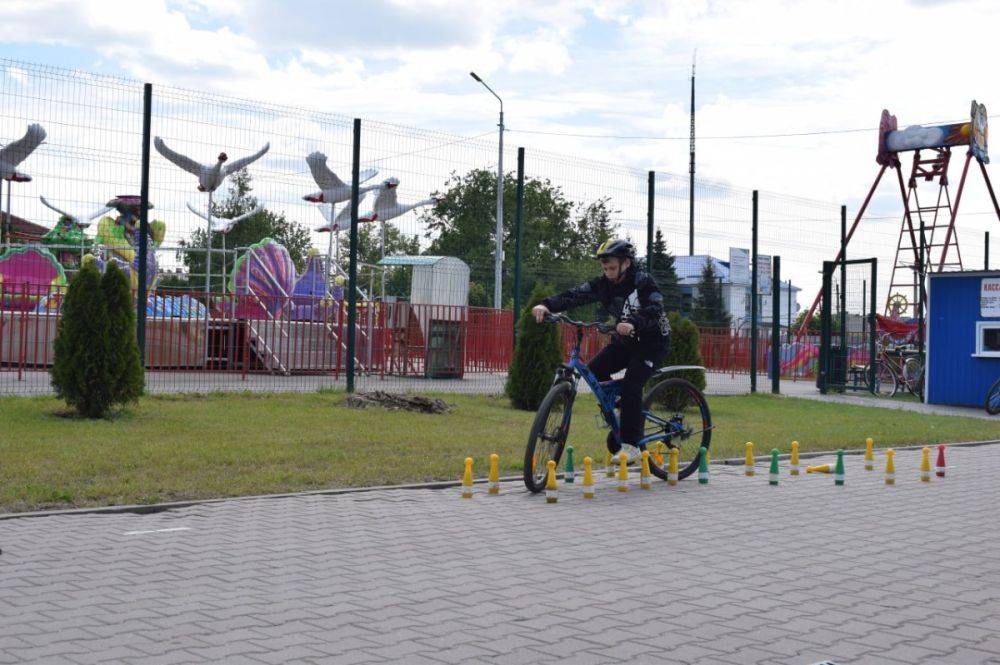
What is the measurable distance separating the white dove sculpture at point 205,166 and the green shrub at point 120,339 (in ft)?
9.95

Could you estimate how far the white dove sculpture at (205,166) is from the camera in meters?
15.1

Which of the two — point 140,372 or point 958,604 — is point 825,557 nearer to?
point 958,604

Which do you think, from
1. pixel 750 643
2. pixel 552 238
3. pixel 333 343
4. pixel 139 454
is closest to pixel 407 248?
pixel 552 238

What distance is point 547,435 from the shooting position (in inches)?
339

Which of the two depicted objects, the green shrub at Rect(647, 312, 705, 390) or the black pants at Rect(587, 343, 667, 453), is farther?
the green shrub at Rect(647, 312, 705, 390)

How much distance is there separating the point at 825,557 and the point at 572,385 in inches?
107

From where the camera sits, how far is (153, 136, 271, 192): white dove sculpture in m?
15.1

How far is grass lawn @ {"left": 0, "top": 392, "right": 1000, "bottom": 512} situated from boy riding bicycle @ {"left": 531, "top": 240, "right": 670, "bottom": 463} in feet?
4.03

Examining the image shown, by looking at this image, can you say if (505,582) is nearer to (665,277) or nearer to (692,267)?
(665,277)

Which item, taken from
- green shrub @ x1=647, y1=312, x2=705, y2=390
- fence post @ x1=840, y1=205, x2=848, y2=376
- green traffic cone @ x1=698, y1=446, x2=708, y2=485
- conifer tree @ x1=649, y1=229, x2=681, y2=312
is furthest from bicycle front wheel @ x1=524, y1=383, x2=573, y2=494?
fence post @ x1=840, y1=205, x2=848, y2=376

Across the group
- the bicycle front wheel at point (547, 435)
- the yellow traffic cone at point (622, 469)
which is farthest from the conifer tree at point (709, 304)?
the bicycle front wheel at point (547, 435)

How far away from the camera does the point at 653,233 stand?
20.4 m

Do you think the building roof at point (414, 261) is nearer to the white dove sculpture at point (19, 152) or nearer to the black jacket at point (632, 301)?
the white dove sculpture at point (19, 152)

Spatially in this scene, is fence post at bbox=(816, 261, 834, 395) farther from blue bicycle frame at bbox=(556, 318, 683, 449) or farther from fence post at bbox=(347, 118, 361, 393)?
blue bicycle frame at bbox=(556, 318, 683, 449)
